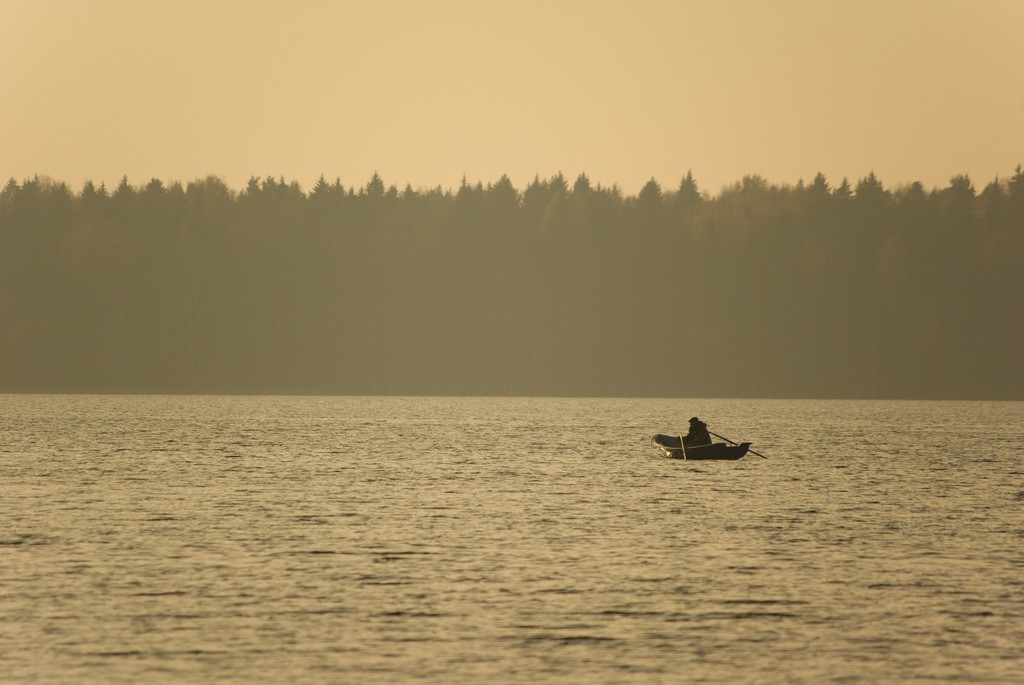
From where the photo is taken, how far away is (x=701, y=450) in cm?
7006

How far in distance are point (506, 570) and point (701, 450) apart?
115 feet

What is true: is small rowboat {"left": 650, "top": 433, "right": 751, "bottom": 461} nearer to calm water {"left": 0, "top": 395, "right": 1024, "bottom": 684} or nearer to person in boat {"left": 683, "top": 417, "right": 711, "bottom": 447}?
person in boat {"left": 683, "top": 417, "right": 711, "bottom": 447}

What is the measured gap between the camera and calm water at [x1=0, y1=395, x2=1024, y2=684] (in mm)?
25828

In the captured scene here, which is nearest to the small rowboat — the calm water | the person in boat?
the person in boat

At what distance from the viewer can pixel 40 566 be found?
35.9 metres

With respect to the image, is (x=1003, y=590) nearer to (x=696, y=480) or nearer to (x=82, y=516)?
(x=82, y=516)

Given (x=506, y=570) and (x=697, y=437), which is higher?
(x=697, y=437)

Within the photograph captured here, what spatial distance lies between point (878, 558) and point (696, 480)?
29342 millimetres

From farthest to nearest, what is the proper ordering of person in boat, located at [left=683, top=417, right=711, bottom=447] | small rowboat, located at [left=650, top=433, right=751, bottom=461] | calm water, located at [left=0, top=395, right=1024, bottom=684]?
person in boat, located at [left=683, top=417, right=711, bottom=447] < small rowboat, located at [left=650, top=433, right=751, bottom=461] < calm water, located at [left=0, top=395, right=1024, bottom=684]

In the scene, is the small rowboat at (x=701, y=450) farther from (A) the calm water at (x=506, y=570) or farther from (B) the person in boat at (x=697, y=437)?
(A) the calm water at (x=506, y=570)

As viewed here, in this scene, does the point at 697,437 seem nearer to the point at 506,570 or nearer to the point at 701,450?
the point at 701,450

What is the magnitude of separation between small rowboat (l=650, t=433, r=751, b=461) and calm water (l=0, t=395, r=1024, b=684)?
1.21 metres

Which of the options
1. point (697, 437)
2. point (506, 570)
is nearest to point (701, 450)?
point (697, 437)

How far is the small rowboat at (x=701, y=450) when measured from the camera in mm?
68562
